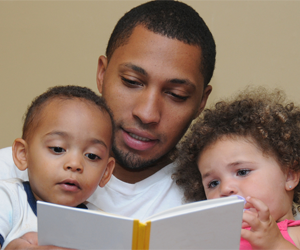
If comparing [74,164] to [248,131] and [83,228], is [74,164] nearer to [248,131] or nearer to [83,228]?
[83,228]

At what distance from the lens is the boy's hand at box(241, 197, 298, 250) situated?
1.26 metres

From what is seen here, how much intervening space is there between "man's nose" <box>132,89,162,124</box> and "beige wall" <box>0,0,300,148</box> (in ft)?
3.30

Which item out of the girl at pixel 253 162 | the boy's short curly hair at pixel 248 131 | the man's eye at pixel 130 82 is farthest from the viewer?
the man's eye at pixel 130 82

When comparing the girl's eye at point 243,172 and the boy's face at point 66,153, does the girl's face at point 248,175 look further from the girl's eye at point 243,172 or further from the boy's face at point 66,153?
the boy's face at point 66,153

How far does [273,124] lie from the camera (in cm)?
163

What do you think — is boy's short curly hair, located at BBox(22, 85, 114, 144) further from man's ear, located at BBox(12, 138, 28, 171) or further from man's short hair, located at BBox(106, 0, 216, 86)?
man's short hair, located at BBox(106, 0, 216, 86)

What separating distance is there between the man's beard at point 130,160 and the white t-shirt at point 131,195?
0.08 metres

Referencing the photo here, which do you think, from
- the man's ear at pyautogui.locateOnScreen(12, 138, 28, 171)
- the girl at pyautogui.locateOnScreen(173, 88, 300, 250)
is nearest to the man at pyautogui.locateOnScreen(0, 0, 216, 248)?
the girl at pyautogui.locateOnScreen(173, 88, 300, 250)

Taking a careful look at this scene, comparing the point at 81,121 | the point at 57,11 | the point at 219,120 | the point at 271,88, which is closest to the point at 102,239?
the point at 81,121

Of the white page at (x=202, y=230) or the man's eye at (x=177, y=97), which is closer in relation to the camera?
the white page at (x=202, y=230)

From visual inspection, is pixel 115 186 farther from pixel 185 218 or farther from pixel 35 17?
pixel 35 17

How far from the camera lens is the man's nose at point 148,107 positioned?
5.21 ft

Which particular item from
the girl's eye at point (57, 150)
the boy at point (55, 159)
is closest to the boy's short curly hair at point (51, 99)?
the boy at point (55, 159)

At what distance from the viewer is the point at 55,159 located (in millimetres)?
1285
